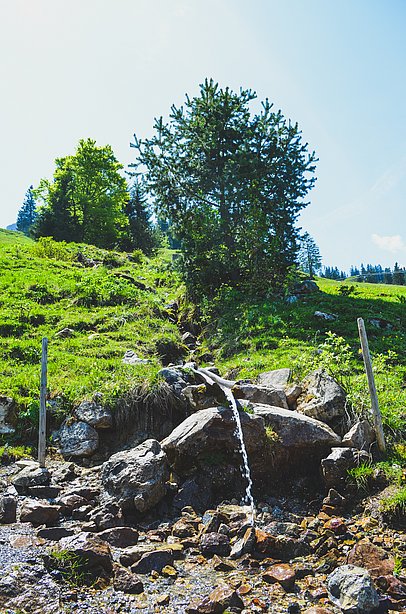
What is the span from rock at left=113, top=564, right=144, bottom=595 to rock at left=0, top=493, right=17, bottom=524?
2120 mm

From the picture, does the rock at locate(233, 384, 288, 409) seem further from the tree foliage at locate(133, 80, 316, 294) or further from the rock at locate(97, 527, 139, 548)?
the tree foliage at locate(133, 80, 316, 294)

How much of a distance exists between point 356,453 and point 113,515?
4.12 meters

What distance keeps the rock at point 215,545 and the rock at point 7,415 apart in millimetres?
5256

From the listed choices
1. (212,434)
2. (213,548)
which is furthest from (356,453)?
(213,548)

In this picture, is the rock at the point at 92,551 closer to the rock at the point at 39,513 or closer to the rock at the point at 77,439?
the rock at the point at 39,513

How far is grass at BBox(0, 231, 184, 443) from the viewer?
1006 cm

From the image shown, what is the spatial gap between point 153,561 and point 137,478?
5.42ft

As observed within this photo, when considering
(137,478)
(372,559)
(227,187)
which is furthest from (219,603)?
(227,187)

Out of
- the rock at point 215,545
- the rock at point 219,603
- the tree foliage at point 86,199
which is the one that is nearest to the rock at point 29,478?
the rock at point 215,545

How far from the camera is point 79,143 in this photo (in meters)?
41.9

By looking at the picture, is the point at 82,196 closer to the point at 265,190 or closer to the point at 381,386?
the point at 265,190

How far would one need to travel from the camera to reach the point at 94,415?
9250 mm

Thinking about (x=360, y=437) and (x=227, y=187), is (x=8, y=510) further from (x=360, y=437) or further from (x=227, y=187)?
(x=227, y=187)

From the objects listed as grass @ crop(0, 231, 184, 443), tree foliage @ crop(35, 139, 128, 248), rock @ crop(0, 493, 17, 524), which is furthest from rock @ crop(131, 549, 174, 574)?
tree foliage @ crop(35, 139, 128, 248)
